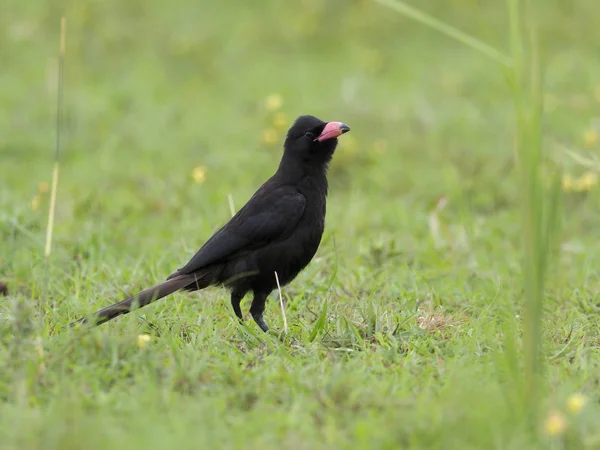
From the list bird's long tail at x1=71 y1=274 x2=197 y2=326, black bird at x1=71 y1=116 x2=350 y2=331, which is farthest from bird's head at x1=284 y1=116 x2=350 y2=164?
bird's long tail at x1=71 y1=274 x2=197 y2=326

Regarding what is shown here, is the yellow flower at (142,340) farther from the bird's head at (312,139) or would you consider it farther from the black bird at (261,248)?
the bird's head at (312,139)

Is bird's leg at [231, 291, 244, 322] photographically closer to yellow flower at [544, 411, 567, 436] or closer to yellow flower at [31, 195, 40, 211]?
yellow flower at [31, 195, 40, 211]

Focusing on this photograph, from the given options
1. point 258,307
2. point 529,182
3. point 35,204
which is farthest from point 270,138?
point 529,182

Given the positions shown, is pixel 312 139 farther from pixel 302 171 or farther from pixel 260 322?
pixel 260 322

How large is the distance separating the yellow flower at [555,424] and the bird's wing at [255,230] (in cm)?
201

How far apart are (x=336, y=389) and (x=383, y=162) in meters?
4.63

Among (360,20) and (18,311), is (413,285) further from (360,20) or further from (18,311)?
(360,20)

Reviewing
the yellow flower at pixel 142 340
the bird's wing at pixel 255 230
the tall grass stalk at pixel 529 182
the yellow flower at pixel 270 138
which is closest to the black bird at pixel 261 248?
the bird's wing at pixel 255 230

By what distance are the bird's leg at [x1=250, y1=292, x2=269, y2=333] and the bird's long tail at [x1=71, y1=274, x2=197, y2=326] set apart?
0.81 feet

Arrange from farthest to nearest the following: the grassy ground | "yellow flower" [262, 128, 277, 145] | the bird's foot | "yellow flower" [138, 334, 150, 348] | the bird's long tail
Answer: "yellow flower" [262, 128, 277, 145]
the bird's foot
the bird's long tail
"yellow flower" [138, 334, 150, 348]
the grassy ground

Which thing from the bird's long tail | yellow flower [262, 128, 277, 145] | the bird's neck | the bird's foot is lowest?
the bird's foot

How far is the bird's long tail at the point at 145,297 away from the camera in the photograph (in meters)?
4.18

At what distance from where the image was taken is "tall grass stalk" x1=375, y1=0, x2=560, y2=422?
2996 mm

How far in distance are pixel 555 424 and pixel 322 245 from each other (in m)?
2.96
